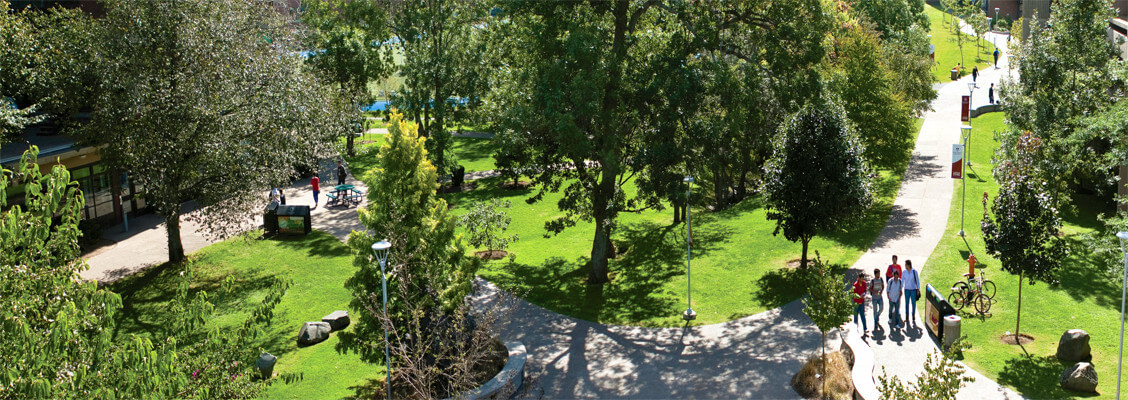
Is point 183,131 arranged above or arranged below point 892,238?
above

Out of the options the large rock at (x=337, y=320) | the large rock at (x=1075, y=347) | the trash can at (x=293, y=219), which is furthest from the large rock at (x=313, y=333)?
the large rock at (x=1075, y=347)

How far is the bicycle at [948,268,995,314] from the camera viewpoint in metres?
23.6

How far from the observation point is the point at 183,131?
2727 centimetres

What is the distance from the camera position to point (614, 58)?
24422mm

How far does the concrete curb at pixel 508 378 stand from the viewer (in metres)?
18.4

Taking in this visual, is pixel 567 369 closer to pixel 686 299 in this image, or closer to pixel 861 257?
pixel 686 299

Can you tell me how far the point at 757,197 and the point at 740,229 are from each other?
17.3 ft

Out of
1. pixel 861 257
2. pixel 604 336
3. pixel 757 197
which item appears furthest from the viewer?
pixel 757 197

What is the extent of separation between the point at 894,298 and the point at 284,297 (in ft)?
53.3

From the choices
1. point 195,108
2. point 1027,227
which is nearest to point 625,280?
point 1027,227

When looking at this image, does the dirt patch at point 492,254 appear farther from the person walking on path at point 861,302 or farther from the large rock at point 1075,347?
the large rock at point 1075,347

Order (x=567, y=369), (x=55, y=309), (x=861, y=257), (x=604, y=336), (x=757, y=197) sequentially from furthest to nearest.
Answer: (x=757, y=197), (x=861, y=257), (x=604, y=336), (x=567, y=369), (x=55, y=309)

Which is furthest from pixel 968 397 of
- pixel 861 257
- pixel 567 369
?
pixel 861 257

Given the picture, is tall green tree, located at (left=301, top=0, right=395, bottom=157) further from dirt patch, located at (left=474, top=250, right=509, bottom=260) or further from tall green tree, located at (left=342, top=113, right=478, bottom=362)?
tall green tree, located at (left=342, top=113, right=478, bottom=362)
